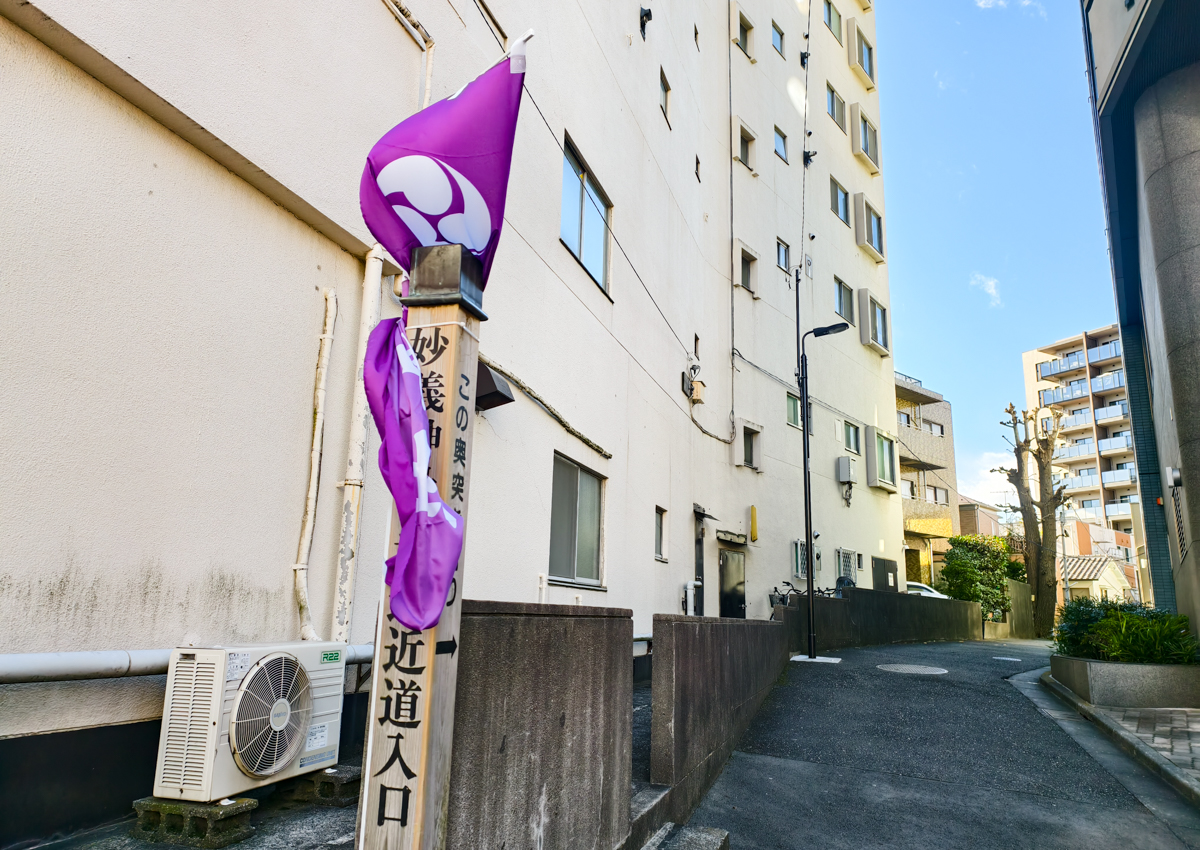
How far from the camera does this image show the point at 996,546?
32562 millimetres

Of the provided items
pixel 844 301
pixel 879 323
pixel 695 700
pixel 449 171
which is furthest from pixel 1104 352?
pixel 449 171

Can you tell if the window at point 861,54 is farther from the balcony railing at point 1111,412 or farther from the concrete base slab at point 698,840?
the balcony railing at point 1111,412

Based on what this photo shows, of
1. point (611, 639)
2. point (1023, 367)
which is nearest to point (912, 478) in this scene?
point (611, 639)

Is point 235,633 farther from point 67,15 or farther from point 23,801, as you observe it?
point 67,15

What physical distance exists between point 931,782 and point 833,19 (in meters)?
25.4

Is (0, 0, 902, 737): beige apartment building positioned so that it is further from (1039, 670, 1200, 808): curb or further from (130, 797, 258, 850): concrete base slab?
(1039, 670, 1200, 808): curb

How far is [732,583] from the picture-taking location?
16047 mm

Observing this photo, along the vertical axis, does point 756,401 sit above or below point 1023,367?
below

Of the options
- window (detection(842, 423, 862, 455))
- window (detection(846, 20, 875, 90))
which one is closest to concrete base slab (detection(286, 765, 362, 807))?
window (detection(842, 423, 862, 455))

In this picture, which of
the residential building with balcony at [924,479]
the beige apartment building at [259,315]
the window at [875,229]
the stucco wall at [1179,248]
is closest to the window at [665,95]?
the beige apartment building at [259,315]

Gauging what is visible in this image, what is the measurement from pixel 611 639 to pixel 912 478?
37.4m

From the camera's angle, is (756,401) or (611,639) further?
(756,401)

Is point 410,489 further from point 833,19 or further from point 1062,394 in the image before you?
point 1062,394

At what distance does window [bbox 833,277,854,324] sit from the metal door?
9743 millimetres
